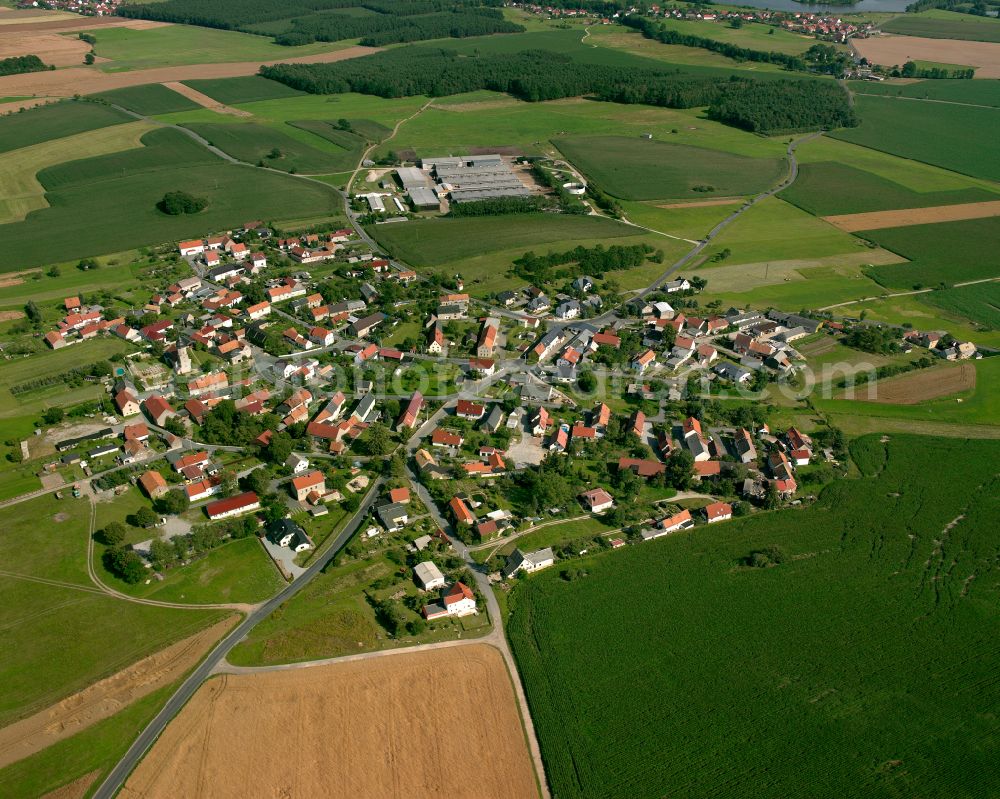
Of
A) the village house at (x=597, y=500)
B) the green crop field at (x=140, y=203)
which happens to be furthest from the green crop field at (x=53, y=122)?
the village house at (x=597, y=500)

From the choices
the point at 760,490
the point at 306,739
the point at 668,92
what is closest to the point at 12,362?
the point at 306,739

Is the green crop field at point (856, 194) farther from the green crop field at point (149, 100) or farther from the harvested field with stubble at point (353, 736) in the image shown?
the green crop field at point (149, 100)

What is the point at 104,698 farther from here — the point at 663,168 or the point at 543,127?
the point at 543,127

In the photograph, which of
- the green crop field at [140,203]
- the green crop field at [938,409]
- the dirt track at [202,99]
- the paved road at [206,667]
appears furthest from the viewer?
the dirt track at [202,99]

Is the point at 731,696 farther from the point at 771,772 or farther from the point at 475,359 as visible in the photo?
the point at 475,359

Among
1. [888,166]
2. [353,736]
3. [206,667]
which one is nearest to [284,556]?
[206,667]

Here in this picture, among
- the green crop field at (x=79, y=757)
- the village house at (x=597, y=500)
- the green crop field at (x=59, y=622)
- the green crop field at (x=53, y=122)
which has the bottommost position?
the green crop field at (x=79, y=757)
